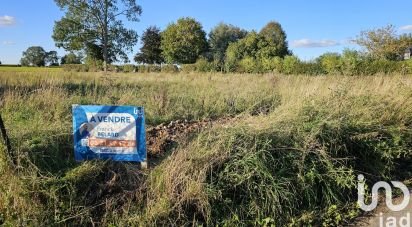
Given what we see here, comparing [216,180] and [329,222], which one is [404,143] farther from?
[216,180]

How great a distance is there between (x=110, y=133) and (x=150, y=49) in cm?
6004

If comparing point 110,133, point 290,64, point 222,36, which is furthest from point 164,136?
point 222,36

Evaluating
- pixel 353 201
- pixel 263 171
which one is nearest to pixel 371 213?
pixel 353 201

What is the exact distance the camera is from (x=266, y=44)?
54.9 metres

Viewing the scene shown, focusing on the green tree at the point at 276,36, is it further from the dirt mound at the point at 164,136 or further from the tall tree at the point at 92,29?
the dirt mound at the point at 164,136

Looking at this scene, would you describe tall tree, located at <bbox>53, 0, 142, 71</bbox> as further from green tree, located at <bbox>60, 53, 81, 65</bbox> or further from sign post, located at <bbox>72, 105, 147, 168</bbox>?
sign post, located at <bbox>72, 105, 147, 168</bbox>

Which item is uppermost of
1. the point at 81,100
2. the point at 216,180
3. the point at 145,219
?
the point at 81,100

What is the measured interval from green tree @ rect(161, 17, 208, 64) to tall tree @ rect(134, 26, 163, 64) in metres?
5.55

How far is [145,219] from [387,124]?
4616mm

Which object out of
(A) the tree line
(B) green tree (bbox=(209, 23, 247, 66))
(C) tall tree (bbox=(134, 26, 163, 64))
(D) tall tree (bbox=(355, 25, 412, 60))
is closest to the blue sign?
(A) the tree line

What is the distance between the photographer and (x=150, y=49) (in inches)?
2459

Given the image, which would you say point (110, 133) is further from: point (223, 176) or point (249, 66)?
point (249, 66)

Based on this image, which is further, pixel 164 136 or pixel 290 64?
pixel 290 64

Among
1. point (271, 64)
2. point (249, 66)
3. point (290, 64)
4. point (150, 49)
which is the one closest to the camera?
point (290, 64)
